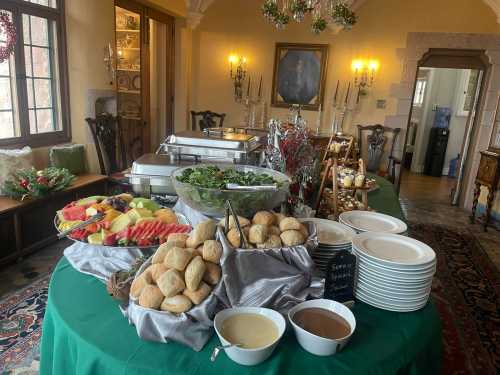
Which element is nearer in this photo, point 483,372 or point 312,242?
point 312,242

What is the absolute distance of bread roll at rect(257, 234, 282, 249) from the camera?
1.03 m

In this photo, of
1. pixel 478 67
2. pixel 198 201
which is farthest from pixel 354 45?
pixel 198 201

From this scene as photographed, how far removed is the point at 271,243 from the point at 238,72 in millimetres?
5222

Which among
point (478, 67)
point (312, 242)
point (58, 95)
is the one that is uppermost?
point (478, 67)

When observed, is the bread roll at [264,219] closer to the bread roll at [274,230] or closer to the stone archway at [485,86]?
the bread roll at [274,230]

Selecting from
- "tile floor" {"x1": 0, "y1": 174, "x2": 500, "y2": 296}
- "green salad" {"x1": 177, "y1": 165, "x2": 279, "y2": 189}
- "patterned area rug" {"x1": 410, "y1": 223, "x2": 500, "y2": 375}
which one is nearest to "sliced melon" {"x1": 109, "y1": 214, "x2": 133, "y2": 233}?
"green salad" {"x1": 177, "y1": 165, "x2": 279, "y2": 189}

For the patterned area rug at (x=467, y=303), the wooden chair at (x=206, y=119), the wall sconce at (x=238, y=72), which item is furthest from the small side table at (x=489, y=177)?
the wooden chair at (x=206, y=119)

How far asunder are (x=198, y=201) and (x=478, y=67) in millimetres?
5529

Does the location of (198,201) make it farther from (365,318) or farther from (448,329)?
(448,329)

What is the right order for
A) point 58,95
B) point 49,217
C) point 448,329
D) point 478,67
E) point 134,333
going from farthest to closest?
point 478,67 < point 58,95 < point 49,217 < point 448,329 < point 134,333

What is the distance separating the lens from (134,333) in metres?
0.93

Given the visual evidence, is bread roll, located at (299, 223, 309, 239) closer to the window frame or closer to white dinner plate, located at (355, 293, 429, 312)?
white dinner plate, located at (355, 293, 429, 312)

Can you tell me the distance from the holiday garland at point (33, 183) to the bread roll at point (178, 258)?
240 cm

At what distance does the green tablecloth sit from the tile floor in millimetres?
1798
